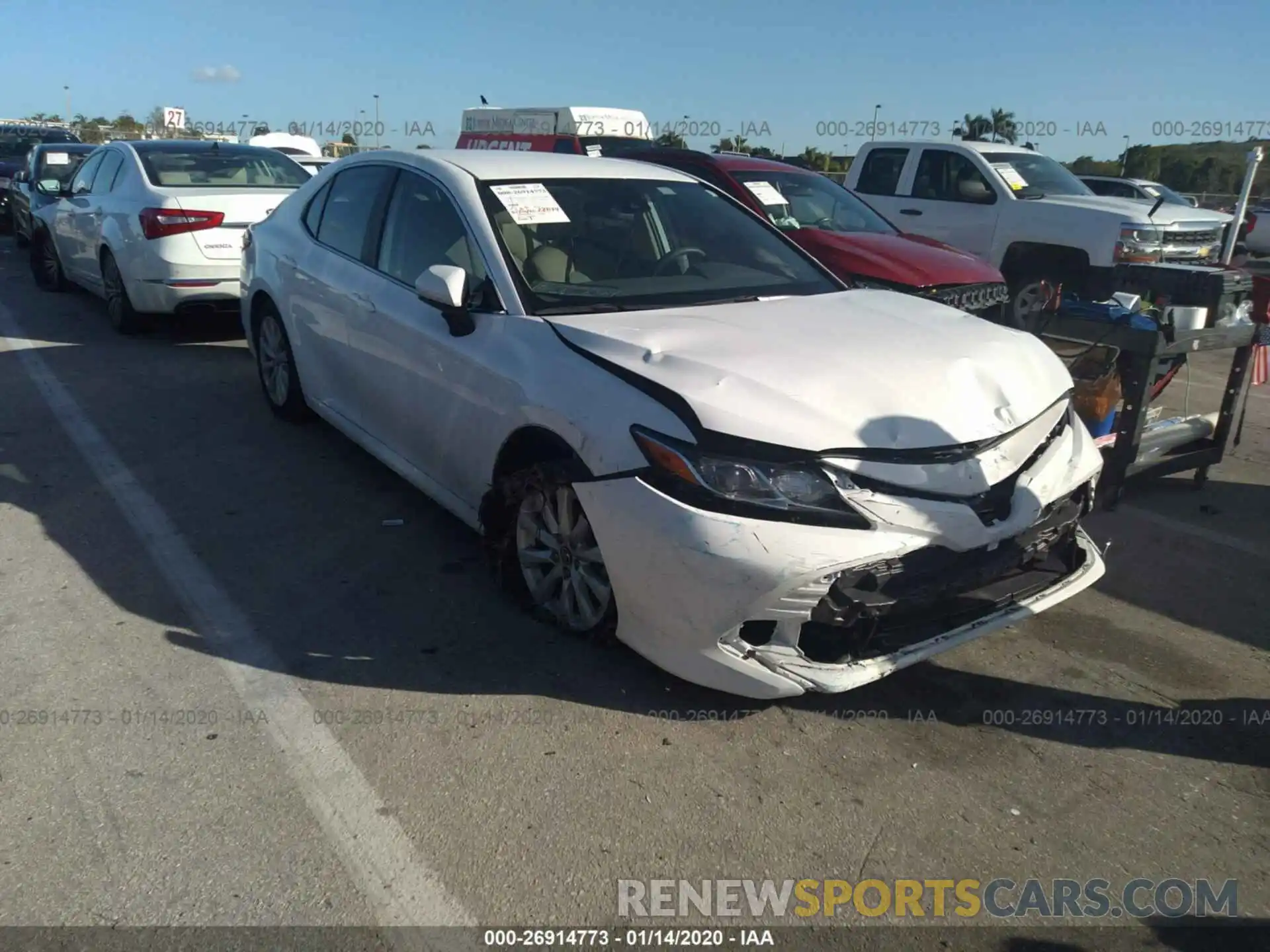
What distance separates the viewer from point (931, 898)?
2.68 metres

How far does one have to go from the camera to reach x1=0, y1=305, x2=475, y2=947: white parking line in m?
2.61

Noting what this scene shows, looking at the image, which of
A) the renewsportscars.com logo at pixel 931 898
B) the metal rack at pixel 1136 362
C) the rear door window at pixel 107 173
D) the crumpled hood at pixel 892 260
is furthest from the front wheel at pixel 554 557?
the rear door window at pixel 107 173

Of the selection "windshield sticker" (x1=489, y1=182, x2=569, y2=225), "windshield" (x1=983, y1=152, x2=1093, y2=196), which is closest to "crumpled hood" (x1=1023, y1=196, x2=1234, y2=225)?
"windshield" (x1=983, y1=152, x2=1093, y2=196)

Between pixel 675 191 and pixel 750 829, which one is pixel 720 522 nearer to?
pixel 750 829

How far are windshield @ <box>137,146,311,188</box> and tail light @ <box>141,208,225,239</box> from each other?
42 centimetres

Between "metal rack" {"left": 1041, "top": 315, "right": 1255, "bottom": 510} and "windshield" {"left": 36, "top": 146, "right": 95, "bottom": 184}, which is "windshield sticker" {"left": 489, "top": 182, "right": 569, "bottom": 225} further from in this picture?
"windshield" {"left": 36, "top": 146, "right": 95, "bottom": 184}

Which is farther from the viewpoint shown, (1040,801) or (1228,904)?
(1040,801)

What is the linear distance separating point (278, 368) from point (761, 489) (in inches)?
162

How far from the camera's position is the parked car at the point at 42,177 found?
11.4 m

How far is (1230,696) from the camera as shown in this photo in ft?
12.0

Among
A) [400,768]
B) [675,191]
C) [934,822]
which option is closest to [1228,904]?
[934,822]

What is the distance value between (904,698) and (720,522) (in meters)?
1.08

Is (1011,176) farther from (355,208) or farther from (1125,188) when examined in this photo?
(1125,188)

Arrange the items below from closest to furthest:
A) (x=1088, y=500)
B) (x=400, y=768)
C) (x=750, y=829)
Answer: (x=750, y=829) < (x=400, y=768) < (x=1088, y=500)
